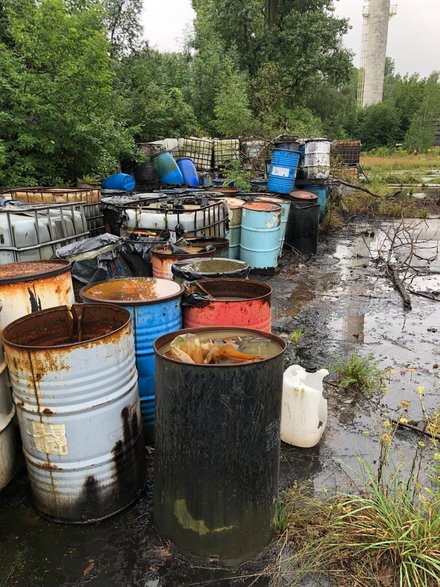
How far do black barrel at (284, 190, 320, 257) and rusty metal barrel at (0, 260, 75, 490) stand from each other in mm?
6583

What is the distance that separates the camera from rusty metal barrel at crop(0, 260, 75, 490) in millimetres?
2547

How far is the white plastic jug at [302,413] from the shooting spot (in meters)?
3.13

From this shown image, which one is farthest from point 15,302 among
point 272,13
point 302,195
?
point 272,13

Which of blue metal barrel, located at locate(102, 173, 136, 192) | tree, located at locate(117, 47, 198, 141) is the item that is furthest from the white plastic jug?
tree, located at locate(117, 47, 198, 141)

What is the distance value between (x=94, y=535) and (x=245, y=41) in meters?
26.0

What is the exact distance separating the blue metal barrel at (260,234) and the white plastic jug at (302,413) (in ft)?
14.3

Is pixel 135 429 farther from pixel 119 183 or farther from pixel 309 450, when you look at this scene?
pixel 119 183

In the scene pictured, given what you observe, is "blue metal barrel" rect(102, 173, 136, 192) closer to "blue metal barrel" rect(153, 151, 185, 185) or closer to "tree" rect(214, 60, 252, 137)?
"blue metal barrel" rect(153, 151, 185, 185)

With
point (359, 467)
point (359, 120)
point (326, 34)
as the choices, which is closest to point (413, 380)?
point (359, 467)

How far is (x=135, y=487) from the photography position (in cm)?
263

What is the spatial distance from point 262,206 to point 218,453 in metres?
5.95

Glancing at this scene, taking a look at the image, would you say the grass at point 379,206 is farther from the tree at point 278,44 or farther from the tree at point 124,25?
the tree at point 124,25

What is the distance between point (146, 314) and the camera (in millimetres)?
2889

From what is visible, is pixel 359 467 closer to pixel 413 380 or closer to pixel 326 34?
pixel 413 380
